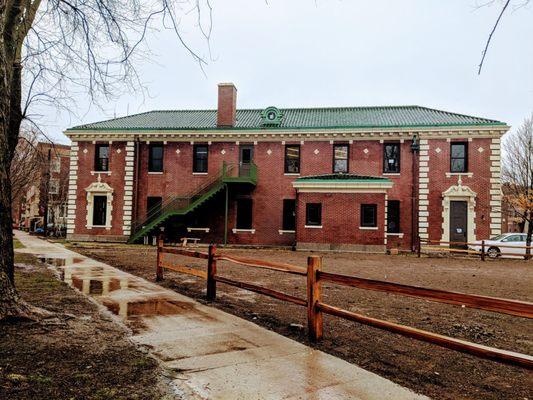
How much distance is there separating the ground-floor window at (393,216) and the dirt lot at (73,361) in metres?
22.1

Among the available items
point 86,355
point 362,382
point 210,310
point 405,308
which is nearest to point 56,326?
point 86,355

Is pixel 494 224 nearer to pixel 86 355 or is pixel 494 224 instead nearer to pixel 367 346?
pixel 367 346

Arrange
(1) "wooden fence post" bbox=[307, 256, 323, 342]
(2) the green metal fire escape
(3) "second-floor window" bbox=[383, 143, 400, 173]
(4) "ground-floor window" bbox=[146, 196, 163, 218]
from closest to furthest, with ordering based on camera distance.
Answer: (1) "wooden fence post" bbox=[307, 256, 323, 342] < (2) the green metal fire escape < (3) "second-floor window" bbox=[383, 143, 400, 173] < (4) "ground-floor window" bbox=[146, 196, 163, 218]

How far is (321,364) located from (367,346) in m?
1.17

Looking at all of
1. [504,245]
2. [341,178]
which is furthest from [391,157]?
[504,245]

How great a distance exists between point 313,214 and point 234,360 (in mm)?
20550

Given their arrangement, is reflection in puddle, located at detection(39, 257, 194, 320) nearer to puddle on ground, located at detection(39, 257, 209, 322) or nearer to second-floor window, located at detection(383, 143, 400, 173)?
puddle on ground, located at detection(39, 257, 209, 322)

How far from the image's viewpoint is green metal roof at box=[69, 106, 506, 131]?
26812 millimetres

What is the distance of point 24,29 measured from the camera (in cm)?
683

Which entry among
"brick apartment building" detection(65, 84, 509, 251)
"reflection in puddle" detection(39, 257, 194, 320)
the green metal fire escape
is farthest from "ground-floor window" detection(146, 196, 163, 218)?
"reflection in puddle" detection(39, 257, 194, 320)

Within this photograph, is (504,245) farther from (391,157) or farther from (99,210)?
(99,210)

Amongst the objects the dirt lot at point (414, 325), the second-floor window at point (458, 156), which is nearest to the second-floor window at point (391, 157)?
the second-floor window at point (458, 156)

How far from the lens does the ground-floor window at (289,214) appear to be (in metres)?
27.1

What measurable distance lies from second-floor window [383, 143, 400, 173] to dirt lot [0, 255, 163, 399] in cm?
2281
